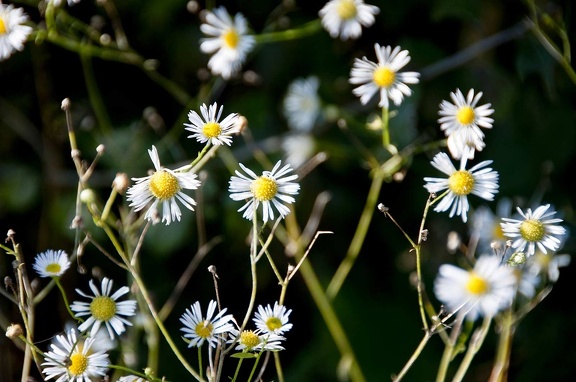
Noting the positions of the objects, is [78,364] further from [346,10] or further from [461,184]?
[346,10]

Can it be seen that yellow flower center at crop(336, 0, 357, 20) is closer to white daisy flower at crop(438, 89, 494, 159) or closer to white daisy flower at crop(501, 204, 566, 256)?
white daisy flower at crop(438, 89, 494, 159)

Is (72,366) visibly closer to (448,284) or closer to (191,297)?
(448,284)

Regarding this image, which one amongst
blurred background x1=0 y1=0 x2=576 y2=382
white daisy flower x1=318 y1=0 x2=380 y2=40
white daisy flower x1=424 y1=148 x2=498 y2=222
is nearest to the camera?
white daisy flower x1=424 y1=148 x2=498 y2=222

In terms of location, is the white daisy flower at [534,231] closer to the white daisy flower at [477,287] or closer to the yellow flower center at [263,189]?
the white daisy flower at [477,287]

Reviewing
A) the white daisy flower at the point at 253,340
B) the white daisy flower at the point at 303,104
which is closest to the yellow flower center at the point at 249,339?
the white daisy flower at the point at 253,340

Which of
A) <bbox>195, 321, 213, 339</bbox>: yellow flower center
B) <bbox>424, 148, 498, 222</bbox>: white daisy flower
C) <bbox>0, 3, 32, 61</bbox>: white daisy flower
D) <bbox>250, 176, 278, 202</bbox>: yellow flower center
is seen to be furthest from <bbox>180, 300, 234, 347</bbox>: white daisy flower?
<bbox>0, 3, 32, 61</bbox>: white daisy flower

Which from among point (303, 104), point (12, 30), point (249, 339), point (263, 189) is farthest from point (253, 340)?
point (303, 104)
